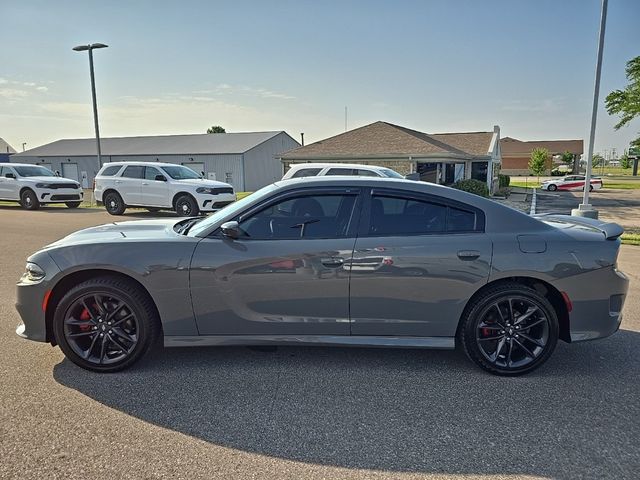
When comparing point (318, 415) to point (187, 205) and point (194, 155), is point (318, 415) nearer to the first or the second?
point (187, 205)

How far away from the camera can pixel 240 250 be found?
333 centimetres

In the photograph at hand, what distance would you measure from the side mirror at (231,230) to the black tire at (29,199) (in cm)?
1664


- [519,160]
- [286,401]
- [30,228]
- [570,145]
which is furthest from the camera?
[570,145]

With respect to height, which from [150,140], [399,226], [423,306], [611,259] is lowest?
[423,306]

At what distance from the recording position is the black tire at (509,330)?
133 inches

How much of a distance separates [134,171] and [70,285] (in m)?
12.3

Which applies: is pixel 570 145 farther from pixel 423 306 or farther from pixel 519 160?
pixel 423 306

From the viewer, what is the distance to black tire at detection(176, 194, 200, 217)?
1370cm

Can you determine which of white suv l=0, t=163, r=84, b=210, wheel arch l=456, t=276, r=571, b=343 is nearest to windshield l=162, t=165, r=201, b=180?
white suv l=0, t=163, r=84, b=210

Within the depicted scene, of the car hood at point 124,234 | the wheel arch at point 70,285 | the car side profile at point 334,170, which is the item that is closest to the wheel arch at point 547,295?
the car hood at point 124,234

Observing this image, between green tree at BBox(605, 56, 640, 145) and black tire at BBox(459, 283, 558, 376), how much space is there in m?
29.3

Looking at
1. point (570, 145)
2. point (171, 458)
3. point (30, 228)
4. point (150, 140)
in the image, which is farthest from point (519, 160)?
point (171, 458)

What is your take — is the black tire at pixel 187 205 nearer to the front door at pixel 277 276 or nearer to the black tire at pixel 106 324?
the black tire at pixel 106 324

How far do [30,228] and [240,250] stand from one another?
10.8 m
